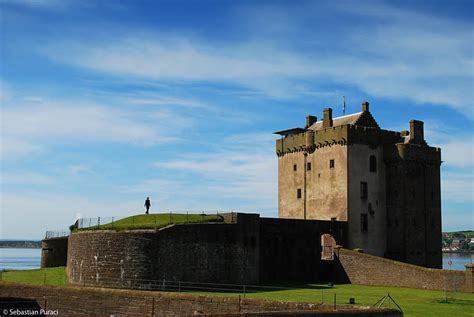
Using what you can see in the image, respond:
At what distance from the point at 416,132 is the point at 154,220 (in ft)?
85.1

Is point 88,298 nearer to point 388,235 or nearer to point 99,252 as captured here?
point 99,252

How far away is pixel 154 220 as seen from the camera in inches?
1587

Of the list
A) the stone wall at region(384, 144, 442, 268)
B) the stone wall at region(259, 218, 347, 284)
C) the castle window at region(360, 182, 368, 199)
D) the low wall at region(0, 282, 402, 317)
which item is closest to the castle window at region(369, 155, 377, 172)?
the stone wall at region(384, 144, 442, 268)

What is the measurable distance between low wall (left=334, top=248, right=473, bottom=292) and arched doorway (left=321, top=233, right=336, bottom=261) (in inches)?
33.6

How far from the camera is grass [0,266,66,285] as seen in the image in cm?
3919

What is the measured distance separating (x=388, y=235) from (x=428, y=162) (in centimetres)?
751

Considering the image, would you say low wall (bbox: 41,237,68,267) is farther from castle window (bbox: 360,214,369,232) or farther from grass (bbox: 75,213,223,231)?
castle window (bbox: 360,214,369,232)

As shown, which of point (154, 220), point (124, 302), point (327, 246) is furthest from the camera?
point (327, 246)

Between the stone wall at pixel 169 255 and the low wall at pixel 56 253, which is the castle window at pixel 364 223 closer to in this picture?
the stone wall at pixel 169 255

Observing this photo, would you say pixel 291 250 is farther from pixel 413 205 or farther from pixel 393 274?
pixel 413 205

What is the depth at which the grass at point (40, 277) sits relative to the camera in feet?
129

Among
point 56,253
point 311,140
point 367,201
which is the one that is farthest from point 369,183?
point 56,253

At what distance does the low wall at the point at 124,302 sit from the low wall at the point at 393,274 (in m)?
14.7

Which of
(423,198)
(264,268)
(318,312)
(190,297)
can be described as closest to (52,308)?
(190,297)
